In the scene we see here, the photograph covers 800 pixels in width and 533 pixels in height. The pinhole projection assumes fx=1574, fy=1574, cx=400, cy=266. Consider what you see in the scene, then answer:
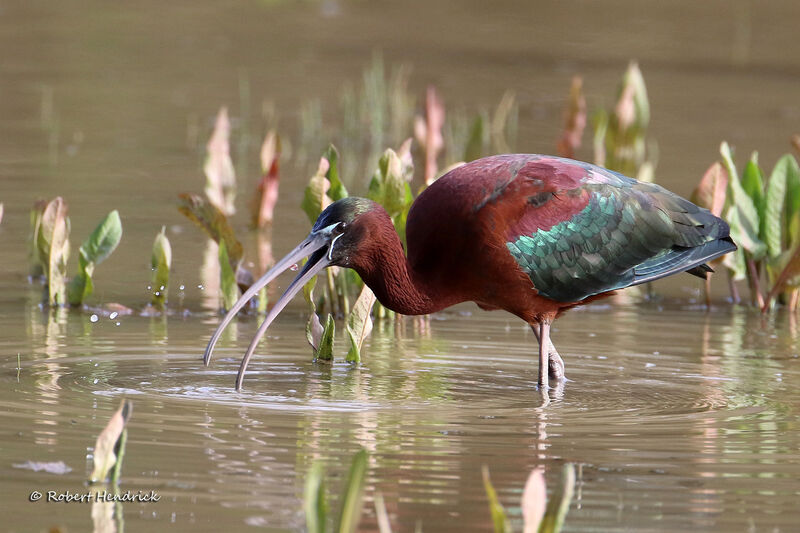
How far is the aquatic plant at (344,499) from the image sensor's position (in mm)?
4246

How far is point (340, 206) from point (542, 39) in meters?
17.7

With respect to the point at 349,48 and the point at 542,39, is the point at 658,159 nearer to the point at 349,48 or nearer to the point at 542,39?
the point at 349,48

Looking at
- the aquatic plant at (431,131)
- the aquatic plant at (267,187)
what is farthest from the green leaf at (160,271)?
the aquatic plant at (431,131)

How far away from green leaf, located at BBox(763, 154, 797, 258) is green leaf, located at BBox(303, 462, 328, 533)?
575 cm

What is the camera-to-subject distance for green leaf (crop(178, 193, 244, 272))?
9.10 meters

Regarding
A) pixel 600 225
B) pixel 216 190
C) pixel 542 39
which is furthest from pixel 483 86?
pixel 600 225

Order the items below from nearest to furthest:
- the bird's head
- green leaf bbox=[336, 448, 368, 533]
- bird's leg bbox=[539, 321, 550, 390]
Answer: green leaf bbox=[336, 448, 368, 533] → the bird's head → bird's leg bbox=[539, 321, 550, 390]

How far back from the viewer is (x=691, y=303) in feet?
33.0

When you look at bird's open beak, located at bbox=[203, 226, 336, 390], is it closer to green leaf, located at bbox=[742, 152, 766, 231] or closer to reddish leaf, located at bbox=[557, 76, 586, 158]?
green leaf, located at bbox=[742, 152, 766, 231]

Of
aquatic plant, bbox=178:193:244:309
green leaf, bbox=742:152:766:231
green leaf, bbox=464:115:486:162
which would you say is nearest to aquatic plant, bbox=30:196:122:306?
aquatic plant, bbox=178:193:244:309

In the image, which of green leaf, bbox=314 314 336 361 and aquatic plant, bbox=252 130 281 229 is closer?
green leaf, bbox=314 314 336 361

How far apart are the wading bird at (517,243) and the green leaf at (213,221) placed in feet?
6.13

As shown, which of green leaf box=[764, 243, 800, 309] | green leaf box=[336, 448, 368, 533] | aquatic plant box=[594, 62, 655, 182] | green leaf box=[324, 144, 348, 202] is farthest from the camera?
aquatic plant box=[594, 62, 655, 182]

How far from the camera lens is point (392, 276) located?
23.6 ft
